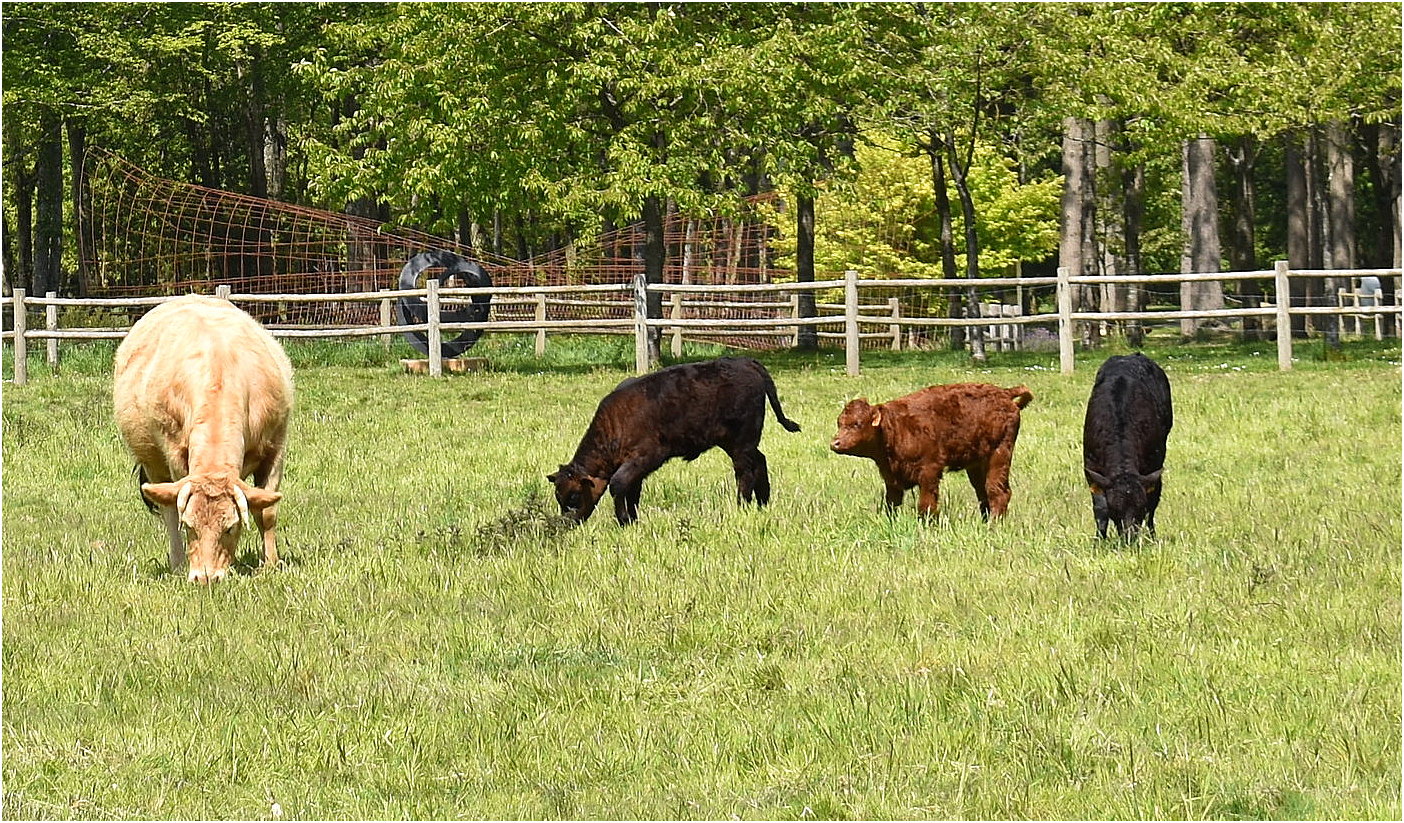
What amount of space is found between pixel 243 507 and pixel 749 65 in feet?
53.5

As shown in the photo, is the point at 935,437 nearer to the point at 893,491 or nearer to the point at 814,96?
the point at 893,491

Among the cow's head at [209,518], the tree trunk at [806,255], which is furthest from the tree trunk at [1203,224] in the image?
the cow's head at [209,518]

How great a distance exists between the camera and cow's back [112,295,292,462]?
9.51 m

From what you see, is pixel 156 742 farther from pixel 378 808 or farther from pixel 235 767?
pixel 378 808

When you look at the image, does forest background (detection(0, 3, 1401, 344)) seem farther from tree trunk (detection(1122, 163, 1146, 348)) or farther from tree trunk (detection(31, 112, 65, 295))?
tree trunk (detection(31, 112, 65, 295))

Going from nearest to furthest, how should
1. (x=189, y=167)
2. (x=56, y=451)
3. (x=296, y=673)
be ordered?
(x=296, y=673)
(x=56, y=451)
(x=189, y=167)

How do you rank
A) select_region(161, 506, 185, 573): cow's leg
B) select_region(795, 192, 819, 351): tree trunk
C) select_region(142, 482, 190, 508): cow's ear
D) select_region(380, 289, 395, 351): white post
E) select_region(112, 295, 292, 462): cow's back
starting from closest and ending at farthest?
select_region(142, 482, 190, 508): cow's ear, select_region(161, 506, 185, 573): cow's leg, select_region(112, 295, 292, 462): cow's back, select_region(380, 289, 395, 351): white post, select_region(795, 192, 819, 351): tree trunk

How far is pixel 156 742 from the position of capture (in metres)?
5.86

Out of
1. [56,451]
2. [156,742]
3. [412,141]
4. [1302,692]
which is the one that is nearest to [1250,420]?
[1302,692]

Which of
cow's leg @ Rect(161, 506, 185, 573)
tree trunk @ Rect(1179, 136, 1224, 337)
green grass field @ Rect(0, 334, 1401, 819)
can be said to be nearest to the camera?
green grass field @ Rect(0, 334, 1401, 819)

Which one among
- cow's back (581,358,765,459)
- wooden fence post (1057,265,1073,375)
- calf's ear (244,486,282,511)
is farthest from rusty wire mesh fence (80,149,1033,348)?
calf's ear (244,486,282,511)

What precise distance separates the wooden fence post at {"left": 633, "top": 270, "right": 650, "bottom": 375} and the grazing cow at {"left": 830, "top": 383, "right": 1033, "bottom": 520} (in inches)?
507

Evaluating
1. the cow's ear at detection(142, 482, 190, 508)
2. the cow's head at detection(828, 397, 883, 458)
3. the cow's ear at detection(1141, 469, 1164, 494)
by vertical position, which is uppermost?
the cow's head at detection(828, 397, 883, 458)

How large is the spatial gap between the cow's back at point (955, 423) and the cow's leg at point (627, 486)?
5.11 ft
